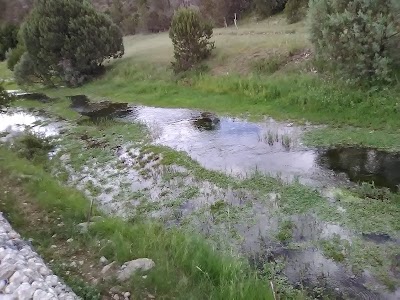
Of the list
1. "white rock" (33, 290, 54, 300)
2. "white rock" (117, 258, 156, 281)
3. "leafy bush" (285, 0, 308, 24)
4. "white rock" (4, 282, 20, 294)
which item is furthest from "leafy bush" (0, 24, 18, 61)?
"white rock" (33, 290, 54, 300)

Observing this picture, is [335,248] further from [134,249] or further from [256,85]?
[256,85]

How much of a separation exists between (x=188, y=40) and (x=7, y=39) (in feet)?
117

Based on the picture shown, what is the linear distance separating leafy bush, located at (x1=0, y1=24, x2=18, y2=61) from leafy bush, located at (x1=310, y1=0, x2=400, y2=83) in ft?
147

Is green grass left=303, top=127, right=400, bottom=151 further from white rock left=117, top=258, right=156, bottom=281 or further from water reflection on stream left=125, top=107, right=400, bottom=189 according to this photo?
white rock left=117, top=258, right=156, bottom=281

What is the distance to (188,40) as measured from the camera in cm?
2552

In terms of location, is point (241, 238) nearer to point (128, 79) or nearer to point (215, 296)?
point (215, 296)

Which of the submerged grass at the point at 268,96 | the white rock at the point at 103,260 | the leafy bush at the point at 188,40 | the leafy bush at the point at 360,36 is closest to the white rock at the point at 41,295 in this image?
the white rock at the point at 103,260

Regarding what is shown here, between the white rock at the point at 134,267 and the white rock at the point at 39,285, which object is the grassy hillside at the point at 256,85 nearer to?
the white rock at the point at 134,267

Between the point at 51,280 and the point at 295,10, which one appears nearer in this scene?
the point at 51,280

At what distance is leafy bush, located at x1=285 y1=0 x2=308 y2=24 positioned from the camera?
2862cm

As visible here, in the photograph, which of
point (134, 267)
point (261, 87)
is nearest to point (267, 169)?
A: point (134, 267)

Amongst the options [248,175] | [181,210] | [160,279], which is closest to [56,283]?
[160,279]

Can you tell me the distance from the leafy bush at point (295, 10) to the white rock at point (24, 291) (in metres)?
26.9

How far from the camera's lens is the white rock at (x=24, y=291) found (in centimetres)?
535
